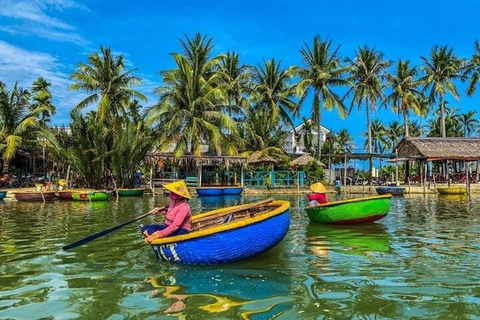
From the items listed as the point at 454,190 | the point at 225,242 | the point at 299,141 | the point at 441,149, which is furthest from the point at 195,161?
the point at 225,242

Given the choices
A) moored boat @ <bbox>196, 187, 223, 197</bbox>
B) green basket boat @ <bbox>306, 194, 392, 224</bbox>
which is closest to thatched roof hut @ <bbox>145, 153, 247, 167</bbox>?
moored boat @ <bbox>196, 187, 223, 197</bbox>

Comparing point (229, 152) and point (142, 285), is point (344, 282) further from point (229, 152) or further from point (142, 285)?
point (229, 152)

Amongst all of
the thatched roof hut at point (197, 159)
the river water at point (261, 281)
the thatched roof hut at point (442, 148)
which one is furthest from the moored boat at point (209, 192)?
the river water at point (261, 281)

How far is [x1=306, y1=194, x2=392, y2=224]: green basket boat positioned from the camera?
38.3 feet

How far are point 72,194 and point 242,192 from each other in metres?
12.4

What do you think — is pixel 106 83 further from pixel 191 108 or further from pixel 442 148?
pixel 442 148

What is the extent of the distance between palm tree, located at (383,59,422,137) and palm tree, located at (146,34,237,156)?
1957 cm

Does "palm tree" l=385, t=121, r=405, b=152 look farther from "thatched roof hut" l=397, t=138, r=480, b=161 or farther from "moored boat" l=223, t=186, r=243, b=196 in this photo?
"moored boat" l=223, t=186, r=243, b=196

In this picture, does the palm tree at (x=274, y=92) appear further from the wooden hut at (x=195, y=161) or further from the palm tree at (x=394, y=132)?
the palm tree at (x=394, y=132)

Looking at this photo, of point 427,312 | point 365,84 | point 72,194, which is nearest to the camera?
point 427,312

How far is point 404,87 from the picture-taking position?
141 ft

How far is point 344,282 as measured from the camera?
6.12 metres

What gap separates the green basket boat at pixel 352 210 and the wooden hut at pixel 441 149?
22.8m

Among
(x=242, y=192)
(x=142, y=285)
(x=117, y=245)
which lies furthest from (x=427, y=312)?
(x=242, y=192)
